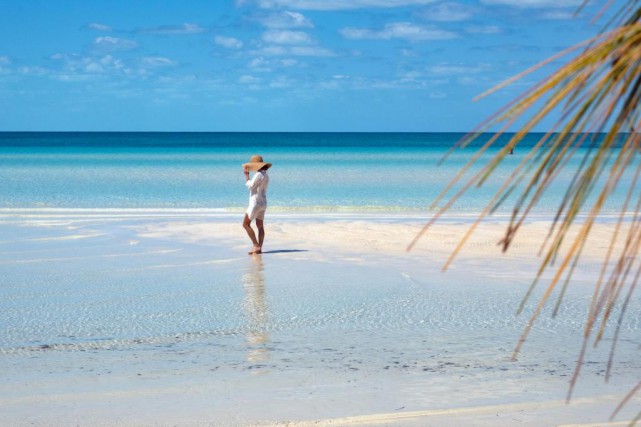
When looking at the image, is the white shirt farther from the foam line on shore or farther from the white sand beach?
the foam line on shore

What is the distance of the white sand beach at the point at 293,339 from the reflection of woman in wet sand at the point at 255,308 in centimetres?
3

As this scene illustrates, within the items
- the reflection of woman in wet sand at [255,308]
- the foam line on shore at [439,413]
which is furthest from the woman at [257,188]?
the foam line on shore at [439,413]

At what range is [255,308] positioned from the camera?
8945 millimetres

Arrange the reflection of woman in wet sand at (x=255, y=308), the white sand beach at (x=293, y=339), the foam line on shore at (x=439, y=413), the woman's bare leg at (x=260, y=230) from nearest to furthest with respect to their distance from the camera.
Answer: the foam line on shore at (x=439, y=413)
the white sand beach at (x=293, y=339)
the reflection of woman in wet sand at (x=255, y=308)
the woman's bare leg at (x=260, y=230)

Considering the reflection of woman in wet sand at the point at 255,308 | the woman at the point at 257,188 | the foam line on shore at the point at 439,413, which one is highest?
the woman at the point at 257,188

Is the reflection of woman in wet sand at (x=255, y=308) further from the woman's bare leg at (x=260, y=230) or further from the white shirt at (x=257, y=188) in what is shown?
the white shirt at (x=257, y=188)

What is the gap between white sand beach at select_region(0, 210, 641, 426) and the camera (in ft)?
18.4

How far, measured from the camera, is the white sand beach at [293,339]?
18.4 feet

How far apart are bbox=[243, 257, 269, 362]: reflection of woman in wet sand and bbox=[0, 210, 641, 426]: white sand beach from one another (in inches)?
1.0

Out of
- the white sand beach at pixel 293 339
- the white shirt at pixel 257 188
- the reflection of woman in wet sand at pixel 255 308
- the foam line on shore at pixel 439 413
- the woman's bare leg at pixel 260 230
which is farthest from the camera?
the woman's bare leg at pixel 260 230

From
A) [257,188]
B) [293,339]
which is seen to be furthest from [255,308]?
[257,188]

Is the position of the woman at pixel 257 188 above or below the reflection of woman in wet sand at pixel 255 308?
above

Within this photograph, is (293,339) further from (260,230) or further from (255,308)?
(260,230)

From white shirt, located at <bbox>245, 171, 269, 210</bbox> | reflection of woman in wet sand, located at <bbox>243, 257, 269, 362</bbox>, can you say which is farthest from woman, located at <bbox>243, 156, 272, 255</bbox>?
reflection of woman in wet sand, located at <bbox>243, 257, 269, 362</bbox>
